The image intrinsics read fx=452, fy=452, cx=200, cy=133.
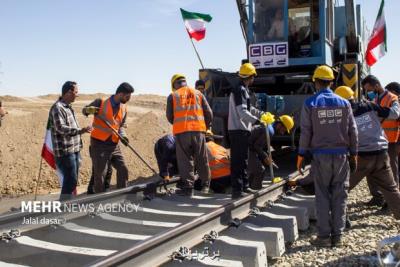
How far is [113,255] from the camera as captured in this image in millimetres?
3326

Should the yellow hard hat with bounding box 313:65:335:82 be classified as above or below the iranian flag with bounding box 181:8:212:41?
below

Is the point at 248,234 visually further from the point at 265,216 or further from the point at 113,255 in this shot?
the point at 113,255

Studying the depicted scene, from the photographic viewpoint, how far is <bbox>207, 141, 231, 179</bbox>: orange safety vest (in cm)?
685

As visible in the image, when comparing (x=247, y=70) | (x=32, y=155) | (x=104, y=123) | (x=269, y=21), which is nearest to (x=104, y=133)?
(x=104, y=123)

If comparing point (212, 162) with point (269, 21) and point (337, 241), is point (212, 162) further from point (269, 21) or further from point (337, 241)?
point (269, 21)

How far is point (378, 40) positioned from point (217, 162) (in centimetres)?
672

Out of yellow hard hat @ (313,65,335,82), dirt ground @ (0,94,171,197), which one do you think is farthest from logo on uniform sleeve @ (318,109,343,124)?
dirt ground @ (0,94,171,197)

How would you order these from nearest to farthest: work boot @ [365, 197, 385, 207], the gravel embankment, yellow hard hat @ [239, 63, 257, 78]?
the gravel embankment → yellow hard hat @ [239, 63, 257, 78] → work boot @ [365, 197, 385, 207]

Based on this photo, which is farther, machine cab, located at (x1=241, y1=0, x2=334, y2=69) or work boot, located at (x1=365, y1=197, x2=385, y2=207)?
machine cab, located at (x1=241, y1=0, x2=334, y2=69)

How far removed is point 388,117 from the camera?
580cm

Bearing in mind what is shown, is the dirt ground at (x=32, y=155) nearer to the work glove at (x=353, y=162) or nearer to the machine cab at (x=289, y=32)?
the machine cab at (x=289, y=32)

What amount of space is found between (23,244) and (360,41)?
10.2 m

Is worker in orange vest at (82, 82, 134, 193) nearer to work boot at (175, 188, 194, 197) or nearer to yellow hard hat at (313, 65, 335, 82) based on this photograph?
work boot at (175, 188, 194, 197)

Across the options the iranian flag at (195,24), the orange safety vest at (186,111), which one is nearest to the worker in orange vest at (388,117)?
the orange safety vest at (186,111)
